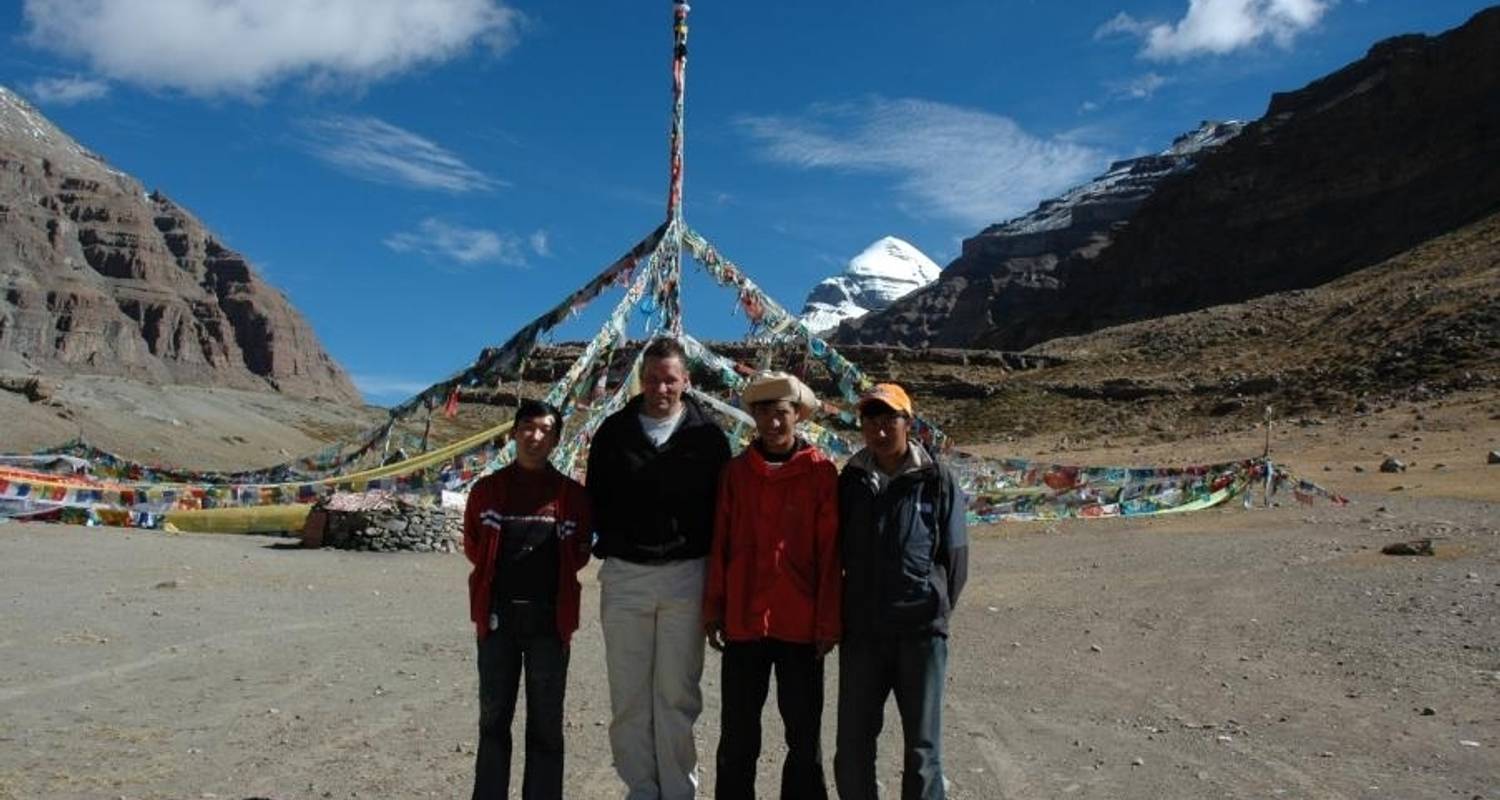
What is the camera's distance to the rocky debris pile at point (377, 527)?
16.1m

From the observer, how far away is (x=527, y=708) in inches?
183

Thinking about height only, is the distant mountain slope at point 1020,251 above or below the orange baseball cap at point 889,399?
above

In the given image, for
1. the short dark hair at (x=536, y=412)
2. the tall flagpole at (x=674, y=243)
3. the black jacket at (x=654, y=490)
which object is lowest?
the black jacket at (x=654, y=490)

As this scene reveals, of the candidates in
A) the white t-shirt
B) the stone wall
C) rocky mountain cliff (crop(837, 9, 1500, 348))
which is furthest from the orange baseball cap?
rocky mountain cliff (crop(837, 9, 1500, 348))

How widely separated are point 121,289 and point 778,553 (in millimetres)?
151337

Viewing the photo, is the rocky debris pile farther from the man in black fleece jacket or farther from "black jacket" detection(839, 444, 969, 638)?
"black jacket" detection(839, 444, 969, 638)

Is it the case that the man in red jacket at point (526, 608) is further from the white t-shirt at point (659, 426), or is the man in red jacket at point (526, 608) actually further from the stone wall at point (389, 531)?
the stone wall at point (389, 531)

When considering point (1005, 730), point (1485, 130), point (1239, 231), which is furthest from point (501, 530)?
point (1239, 231)

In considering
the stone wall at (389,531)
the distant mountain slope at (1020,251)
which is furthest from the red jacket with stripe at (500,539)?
the distant mountain slope at (1020,251)

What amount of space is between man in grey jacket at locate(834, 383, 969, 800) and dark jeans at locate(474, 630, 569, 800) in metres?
1.18

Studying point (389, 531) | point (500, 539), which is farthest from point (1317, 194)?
point (500, 539)

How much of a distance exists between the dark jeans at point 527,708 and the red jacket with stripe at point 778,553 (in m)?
0.72

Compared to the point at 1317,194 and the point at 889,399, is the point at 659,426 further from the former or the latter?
the point at 1317,194

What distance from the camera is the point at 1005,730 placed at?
6457 mm
